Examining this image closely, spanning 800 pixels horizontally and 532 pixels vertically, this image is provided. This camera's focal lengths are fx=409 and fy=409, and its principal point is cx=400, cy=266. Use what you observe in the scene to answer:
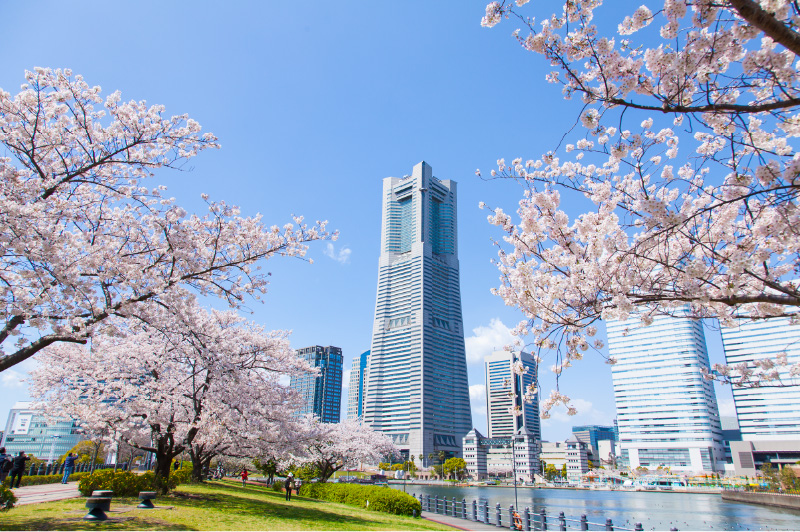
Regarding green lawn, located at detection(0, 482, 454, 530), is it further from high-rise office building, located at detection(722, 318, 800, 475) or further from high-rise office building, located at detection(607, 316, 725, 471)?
high-rise office building, located at detection(607, 316, 725, 471)

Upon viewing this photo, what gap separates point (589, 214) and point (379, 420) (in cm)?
14639

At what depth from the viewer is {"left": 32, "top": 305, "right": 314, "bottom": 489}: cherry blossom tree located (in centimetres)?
1491

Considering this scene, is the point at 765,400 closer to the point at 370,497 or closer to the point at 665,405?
the point at 665,405

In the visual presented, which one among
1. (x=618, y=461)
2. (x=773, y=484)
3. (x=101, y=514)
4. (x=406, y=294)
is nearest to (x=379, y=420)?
(x=406, y=294)

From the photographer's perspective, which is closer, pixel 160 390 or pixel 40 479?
pixel 160 390

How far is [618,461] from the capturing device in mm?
152000

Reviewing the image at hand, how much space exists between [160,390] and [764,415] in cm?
14874

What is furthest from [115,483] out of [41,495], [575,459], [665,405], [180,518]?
[575,459]

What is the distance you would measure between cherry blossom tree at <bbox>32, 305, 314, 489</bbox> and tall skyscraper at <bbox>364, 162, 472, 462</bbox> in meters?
125

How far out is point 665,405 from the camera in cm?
12575

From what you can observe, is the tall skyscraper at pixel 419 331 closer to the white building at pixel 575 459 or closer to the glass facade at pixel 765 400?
the white building at pixel 575 459

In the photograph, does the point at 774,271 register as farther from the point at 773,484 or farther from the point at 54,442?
the point at 54,442

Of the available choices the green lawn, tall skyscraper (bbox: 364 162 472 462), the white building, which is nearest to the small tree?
tall skyscraper (bbox: 364 162 472 462)

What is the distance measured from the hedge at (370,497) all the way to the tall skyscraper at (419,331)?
114219 millimetres
